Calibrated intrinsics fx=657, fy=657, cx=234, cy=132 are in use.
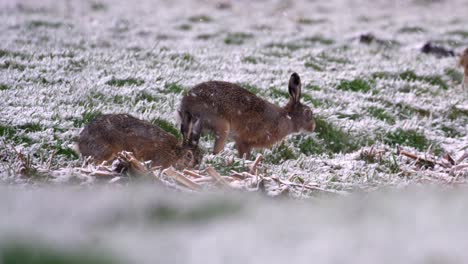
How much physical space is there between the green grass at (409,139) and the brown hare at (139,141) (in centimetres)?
264

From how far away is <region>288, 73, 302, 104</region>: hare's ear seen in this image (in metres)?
7.59

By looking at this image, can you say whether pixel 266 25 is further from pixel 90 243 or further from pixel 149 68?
pixel 90 243

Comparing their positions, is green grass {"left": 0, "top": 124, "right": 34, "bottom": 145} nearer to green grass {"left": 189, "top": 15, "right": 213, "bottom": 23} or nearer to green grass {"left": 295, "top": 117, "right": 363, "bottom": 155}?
green grass {"left": 295, "top": 117, "right": 363, "bottom": 155}

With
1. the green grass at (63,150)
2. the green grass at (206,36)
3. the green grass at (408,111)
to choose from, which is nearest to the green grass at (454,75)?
the green grass at (408,111)

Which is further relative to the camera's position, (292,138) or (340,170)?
(292,138)

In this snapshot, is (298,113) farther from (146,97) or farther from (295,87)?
(146,97)

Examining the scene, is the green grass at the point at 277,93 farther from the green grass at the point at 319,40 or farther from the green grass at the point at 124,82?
the green grass at the point at 319,40

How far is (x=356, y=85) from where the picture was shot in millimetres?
10445

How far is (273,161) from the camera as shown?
273 inches

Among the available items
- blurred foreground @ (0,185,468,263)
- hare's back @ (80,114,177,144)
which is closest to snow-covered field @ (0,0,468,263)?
blurred foreground @ (0,185,468,263)

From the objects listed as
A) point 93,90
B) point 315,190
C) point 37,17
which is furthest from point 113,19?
point 315,190

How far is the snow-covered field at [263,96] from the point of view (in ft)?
5.92

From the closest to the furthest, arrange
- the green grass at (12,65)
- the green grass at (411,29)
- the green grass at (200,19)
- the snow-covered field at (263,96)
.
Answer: the snow-covered field at (263,96)
the green grass at (12,65)
the green grass at (411,29)
the green grass at (200,19)

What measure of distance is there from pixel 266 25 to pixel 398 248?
17.0 metres
